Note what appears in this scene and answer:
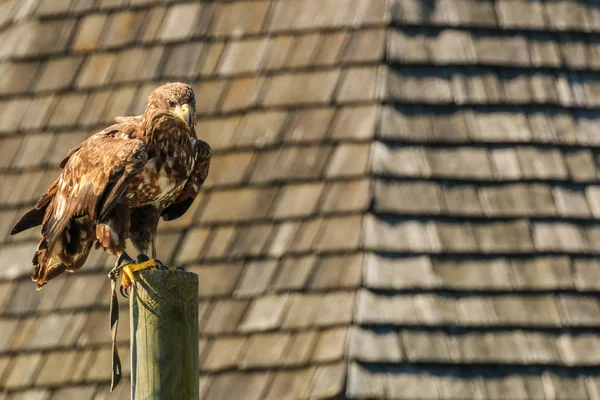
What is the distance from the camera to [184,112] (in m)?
4.94

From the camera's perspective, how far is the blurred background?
645 cm

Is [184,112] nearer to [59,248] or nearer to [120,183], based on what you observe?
[120,183]

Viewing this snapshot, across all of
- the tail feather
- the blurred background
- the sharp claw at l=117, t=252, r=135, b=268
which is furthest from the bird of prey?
the blurred background

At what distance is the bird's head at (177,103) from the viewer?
495cm

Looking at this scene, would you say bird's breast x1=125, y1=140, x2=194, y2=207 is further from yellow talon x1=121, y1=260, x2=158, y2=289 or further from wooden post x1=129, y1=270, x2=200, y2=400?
wooden post x1=129, y1=270, x2=200, y2=400

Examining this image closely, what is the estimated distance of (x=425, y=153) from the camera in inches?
269

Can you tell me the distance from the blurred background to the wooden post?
2263mm

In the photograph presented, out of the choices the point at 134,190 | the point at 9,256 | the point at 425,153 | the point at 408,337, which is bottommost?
the point at 9,256

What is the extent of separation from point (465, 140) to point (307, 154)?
0.83 metres

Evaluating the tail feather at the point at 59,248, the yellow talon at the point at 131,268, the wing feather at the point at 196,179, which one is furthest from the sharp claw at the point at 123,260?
the wing feather at the point at 196,179

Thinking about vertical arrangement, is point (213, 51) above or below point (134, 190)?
below

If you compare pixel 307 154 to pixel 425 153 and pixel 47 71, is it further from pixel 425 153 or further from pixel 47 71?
pixel 47 71

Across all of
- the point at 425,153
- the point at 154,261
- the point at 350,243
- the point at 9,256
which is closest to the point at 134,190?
the point at 154,261

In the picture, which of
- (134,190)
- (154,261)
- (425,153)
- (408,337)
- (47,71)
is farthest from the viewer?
(47,71)
